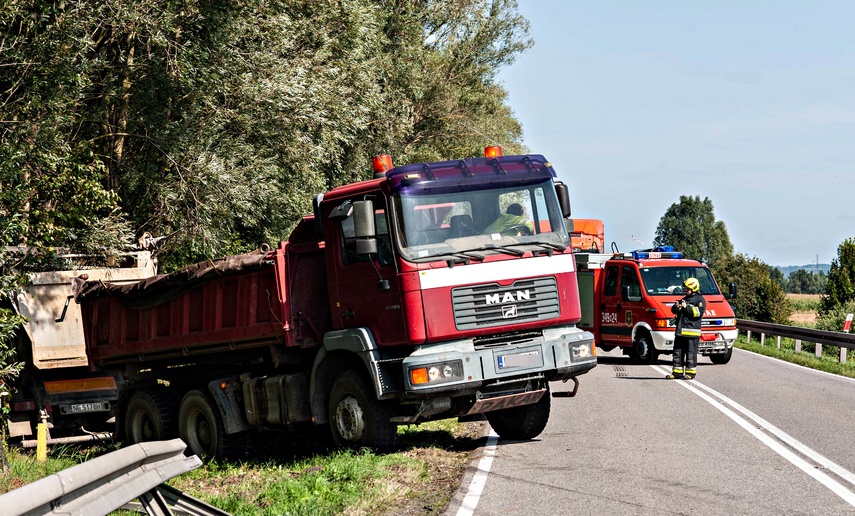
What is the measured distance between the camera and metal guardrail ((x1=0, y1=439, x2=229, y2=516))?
4277 mm

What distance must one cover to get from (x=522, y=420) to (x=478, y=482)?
2.60 metres

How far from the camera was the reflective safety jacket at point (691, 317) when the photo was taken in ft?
56.7

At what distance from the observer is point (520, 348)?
31.3 ft

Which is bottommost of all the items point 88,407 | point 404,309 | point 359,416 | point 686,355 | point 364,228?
point 686,355

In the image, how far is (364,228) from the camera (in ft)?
30.2

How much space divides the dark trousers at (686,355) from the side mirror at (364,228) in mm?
9564

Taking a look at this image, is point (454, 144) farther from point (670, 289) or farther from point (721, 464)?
point (721, 464)

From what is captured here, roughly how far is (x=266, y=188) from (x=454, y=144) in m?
14.2

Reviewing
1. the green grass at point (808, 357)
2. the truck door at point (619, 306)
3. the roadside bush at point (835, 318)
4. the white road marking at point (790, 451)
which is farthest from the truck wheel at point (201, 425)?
the roadside bush at point (835, 318)

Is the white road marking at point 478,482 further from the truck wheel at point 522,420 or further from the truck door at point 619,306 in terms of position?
the truck door at point 619,306

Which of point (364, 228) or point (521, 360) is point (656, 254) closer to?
point (521, 360)

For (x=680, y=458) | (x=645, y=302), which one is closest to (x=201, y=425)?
(x=680, y=458)

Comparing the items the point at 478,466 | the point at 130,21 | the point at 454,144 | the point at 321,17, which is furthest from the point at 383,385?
the point at 454,144

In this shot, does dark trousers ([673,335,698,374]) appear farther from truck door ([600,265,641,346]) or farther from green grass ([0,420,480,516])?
green grass ([0,420,480,516])
